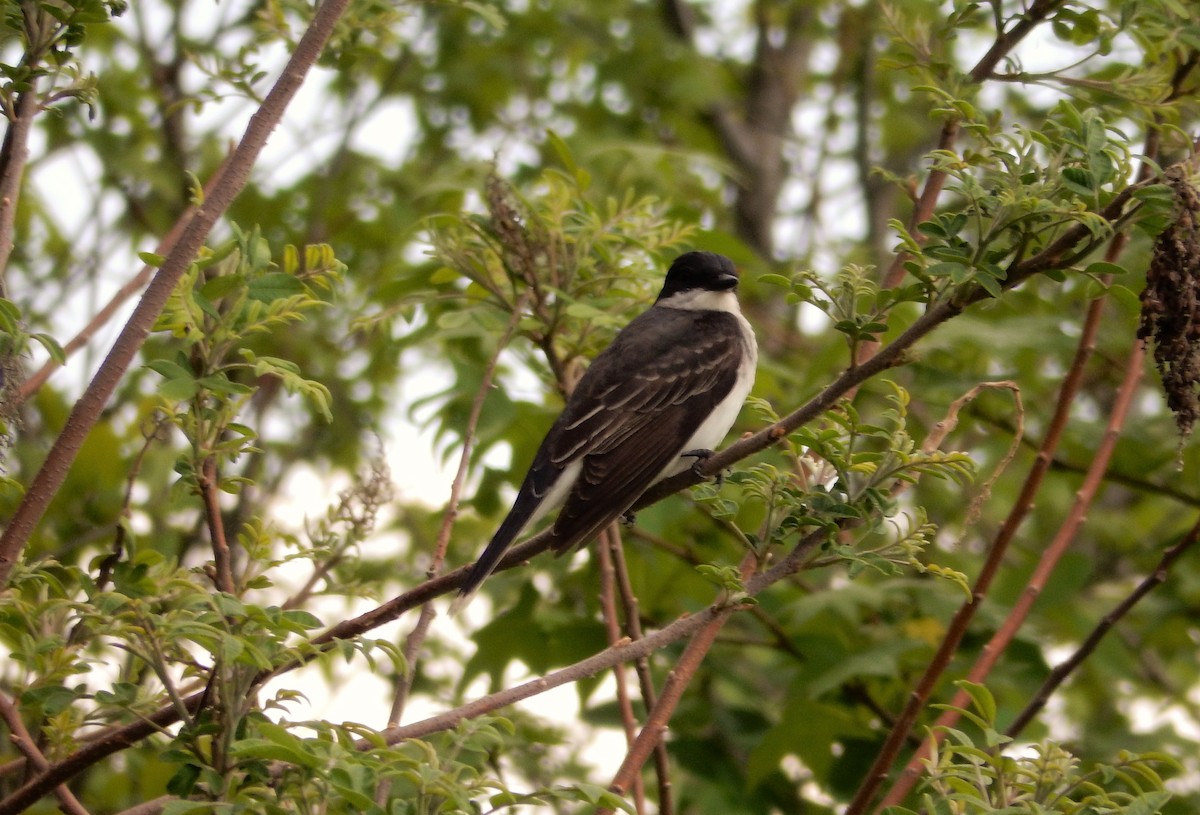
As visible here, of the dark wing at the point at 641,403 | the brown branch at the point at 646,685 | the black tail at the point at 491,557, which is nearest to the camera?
the black tail at the point at 491,557

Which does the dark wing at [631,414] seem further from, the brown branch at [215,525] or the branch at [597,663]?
the brown branch at [215,525]

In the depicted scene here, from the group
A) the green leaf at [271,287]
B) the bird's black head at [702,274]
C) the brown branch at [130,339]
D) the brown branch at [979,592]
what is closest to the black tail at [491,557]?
the green leaf at [271,287]

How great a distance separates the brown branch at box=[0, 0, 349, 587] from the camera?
271 cm

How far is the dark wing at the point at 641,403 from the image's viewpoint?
14.0ft

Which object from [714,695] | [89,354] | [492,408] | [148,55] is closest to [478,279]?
[492,408]

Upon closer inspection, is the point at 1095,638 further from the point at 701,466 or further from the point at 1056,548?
the point at 701,466

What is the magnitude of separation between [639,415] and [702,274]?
1010mm

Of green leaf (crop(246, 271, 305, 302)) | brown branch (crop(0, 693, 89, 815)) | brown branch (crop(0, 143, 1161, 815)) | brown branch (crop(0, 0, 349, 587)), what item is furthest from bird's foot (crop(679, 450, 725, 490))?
brown branch (crop(0, 693, 89, 815))

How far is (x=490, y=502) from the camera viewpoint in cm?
577

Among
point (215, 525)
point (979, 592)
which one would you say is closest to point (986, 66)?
point (979, 592)

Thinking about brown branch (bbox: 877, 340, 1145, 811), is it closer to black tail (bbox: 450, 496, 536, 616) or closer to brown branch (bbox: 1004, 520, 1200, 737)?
brown branch (bbox: 1004, 520, 1200, 737)

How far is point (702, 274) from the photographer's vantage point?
5445 millimetres

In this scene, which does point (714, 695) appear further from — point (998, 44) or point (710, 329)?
point (998, 44)

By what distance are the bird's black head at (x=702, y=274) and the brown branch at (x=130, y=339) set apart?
2624 mm
